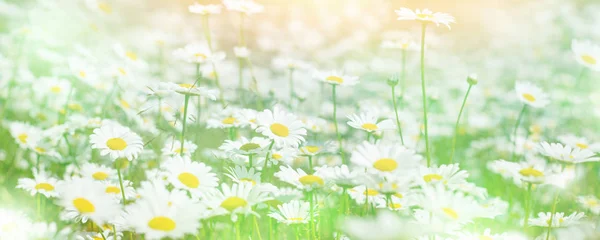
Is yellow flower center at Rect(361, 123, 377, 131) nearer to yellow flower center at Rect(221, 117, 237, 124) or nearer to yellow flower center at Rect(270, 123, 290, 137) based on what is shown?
yellow flower center at Rect(270, 123, 290, 137)

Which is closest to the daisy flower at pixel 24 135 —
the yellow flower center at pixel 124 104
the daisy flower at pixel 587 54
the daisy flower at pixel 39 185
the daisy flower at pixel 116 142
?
the daisy flower at pixel 39 185

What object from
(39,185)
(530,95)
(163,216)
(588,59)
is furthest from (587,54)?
(39,185)

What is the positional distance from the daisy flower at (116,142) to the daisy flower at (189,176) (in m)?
0.25

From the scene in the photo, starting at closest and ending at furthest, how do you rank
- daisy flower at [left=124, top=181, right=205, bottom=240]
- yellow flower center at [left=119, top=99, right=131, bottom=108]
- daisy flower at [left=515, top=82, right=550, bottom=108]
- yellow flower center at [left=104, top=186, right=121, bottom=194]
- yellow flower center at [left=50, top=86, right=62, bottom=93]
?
daisy flower at [left=124, top=181, right=205, bottom=240], yellow flower center at [left=104, top=186, right=121, bottom=194], daisy flower at [left=515, top=82, right=550, bottom=108], yellow flower center at [left=119, top=99, right=131, bottom=108], yellow flower center at [left=50, top=86, right=62, bottom=93]

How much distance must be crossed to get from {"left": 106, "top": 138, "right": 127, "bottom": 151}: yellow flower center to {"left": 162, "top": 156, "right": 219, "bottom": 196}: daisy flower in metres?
0.28

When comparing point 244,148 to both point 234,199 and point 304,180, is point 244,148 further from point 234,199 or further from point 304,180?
point 234,199

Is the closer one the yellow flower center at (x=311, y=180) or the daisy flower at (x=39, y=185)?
the yellow flower center at (x=311, y=180)

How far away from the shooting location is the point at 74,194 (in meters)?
1.11

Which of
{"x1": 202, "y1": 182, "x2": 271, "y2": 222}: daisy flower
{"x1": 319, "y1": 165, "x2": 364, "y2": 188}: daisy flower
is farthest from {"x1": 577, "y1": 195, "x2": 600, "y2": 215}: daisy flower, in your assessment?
{"x1": 202, "y1": 182, "x2": 271, "y2": 222}: daisy flower

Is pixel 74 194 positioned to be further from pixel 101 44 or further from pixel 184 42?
pixel 184 42

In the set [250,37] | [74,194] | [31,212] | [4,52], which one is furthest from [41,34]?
[250,37]

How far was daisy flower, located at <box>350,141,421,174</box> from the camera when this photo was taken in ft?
3.90

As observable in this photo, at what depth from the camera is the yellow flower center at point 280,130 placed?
1.56m

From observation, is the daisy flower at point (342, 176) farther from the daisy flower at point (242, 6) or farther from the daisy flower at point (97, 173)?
the daisy flower at point (242, 6)
